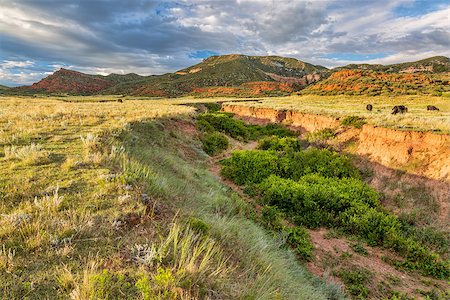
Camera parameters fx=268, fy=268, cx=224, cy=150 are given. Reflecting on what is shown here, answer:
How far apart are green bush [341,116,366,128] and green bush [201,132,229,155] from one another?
10.5 meters

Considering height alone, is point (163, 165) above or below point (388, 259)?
above

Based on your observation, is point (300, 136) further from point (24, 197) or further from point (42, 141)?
point (24, 197)

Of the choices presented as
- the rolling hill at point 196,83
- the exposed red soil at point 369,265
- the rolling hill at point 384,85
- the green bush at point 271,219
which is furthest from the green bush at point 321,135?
the rolling hill at point 196,83

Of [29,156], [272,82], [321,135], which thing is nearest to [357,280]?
[29,156]

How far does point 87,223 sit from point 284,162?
48.3 feet

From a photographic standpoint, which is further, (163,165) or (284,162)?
(284,162)

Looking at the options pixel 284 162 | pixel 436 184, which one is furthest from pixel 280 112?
pixel 436 184

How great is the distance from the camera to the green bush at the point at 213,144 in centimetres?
A: 2125

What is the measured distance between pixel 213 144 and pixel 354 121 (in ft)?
39.6

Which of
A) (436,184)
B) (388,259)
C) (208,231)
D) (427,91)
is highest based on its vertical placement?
(427,91)

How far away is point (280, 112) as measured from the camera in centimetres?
3459

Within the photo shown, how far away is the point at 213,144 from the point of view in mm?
22266

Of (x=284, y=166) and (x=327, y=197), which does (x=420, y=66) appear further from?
(x=327, y=197)

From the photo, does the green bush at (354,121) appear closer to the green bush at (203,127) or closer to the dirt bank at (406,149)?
the dirt bank at (406,149)
